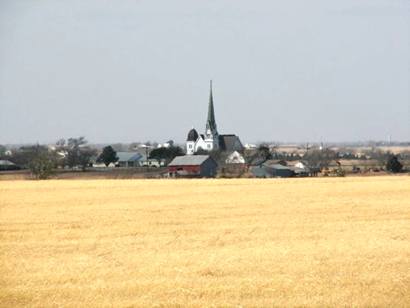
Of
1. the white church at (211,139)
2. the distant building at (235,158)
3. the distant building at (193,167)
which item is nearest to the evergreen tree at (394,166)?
the distant building at (193,167)

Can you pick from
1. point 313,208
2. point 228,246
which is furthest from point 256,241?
point 313,208

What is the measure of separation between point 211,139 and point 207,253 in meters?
146

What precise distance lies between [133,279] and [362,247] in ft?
24.8

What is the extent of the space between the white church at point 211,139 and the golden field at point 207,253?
4974 inches

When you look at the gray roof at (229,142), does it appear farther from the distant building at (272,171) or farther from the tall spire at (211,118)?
the distant building at (272,171)

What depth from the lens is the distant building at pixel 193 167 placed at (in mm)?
88875

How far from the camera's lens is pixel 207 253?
1925 centimetres

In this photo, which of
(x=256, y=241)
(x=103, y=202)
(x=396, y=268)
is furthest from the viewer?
(x=103, y=202)

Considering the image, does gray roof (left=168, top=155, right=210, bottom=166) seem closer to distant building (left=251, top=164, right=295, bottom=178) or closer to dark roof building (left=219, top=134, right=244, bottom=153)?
distant building (left=251, top=164, right=295, bottom=178)

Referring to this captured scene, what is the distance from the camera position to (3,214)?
32.3m

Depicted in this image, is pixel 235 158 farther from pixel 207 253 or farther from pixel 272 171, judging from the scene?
pixel 207 253

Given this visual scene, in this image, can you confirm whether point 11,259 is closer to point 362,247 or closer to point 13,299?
point 13,299

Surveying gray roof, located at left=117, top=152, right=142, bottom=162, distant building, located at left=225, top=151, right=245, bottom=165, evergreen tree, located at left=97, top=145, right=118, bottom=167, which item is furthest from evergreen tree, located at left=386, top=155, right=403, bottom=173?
gray roof, located at left=117, top=152, right=142, bottom=162

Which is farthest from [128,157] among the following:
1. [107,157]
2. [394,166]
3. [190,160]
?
[394,166]
